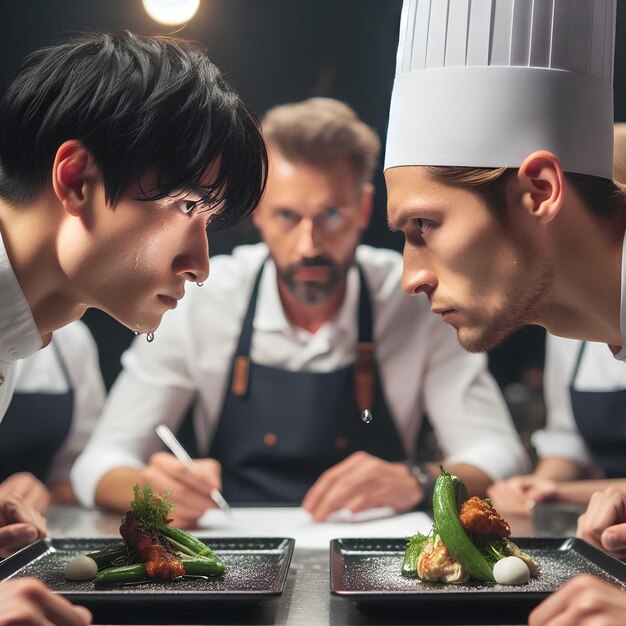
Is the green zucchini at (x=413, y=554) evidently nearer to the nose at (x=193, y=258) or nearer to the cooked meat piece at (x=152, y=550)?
the cooked meat piece at (x=152, y=550)

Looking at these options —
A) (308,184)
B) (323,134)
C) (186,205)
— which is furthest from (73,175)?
(323,134)

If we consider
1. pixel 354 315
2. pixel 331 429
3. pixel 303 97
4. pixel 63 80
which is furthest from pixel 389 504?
pixel 63 80

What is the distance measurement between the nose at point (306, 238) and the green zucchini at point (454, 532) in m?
1.67

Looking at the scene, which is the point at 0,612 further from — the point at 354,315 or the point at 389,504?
the point at 354,315

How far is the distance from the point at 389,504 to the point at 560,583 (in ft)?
4.40

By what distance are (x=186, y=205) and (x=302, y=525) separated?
108 cm

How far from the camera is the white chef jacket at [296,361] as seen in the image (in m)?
3.23

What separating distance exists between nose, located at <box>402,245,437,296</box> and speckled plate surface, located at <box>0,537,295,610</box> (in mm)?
561

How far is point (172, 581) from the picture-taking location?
155 centimetres

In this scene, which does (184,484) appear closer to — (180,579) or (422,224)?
(180,579)

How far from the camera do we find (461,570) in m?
1.54

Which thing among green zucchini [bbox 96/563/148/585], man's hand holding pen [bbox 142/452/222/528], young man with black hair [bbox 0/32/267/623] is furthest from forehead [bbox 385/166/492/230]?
man's hand holding pen [bbox 142/452/222/528]

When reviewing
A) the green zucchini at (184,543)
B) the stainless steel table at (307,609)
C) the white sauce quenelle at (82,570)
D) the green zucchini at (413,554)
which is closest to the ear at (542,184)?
the green zucchini at (413,554)

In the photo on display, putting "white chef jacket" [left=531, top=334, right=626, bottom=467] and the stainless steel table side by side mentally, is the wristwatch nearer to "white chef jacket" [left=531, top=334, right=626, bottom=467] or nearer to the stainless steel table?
"white chef jacket" [left=531, top=334, right=626, bottom=467]
